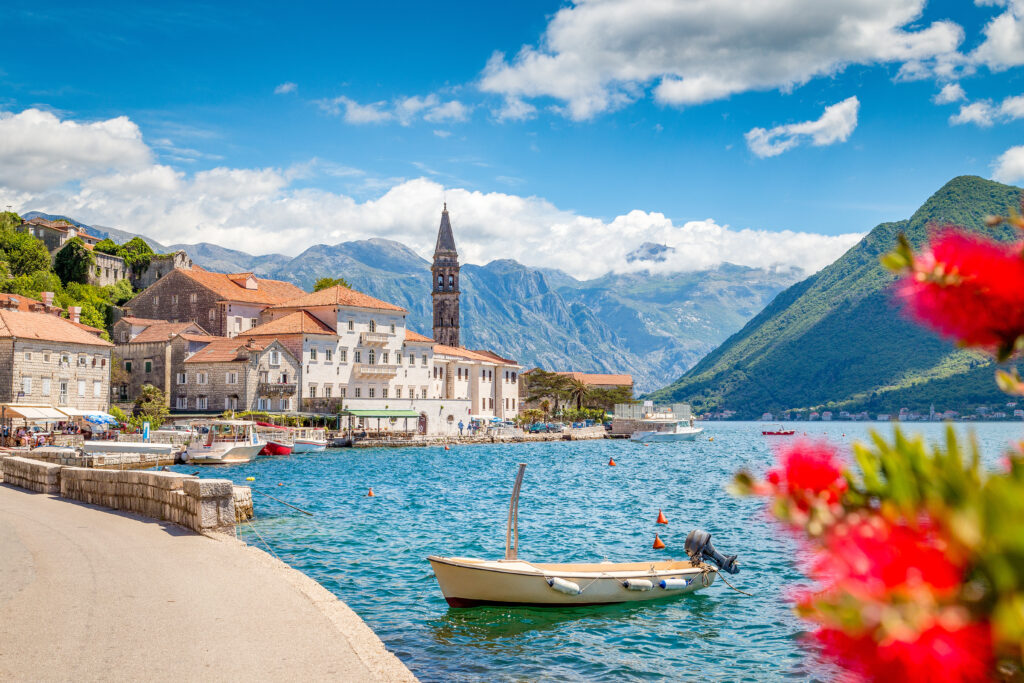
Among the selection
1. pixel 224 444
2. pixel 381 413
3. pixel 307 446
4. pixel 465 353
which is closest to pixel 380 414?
pixel 381 413

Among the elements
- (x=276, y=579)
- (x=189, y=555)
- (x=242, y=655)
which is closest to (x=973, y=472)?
(x=242, y=655)

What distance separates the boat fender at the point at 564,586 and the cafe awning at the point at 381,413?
215ft

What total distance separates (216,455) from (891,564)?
5740 centimetres

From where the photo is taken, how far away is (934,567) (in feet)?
5.54

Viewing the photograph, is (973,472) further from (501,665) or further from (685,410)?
(685,410)

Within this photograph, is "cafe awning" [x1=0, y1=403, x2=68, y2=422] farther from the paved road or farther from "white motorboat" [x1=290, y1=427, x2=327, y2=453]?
the paved road

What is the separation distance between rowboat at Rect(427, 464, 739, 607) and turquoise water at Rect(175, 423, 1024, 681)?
271 mm

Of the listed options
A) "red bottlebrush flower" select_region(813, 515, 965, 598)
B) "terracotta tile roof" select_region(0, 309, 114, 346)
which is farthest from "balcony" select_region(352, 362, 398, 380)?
"red bottlebrush flower" select_region(813, 515, 965, 598)

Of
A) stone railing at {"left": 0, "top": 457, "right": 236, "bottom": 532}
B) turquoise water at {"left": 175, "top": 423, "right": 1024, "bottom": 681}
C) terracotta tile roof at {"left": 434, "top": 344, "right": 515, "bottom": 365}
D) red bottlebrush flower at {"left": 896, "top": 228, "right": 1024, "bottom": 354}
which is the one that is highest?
terracotta tile roof at {"left": 434, "top": 344, "right": 515, "bottom": 365}

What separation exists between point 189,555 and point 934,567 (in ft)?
46.2

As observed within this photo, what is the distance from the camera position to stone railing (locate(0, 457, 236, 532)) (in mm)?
16234

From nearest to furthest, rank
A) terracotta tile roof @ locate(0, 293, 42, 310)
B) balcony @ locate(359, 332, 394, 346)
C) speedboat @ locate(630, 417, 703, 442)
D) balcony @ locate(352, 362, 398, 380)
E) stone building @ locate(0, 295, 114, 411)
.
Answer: stone building @ locate(0, 295, 114, 411) < terracotta tile roof @ locate(0, 293, 42, 310) < balcony @ locate(352, 362, 398, 380) < balcony @ locate(359, 332, 394, 346) < speedboat @ locate(630, 417, 703, 442)

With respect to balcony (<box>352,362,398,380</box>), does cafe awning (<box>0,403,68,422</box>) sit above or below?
below

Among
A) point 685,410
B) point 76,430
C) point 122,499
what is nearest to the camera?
point 122,499
